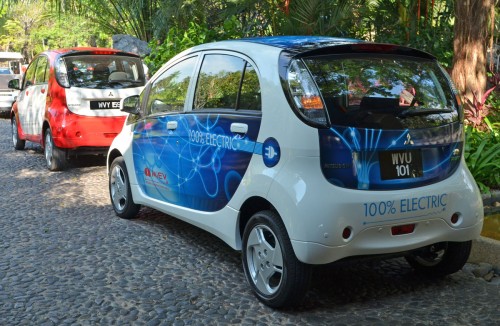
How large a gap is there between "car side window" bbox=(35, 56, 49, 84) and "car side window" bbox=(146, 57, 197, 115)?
174 inches

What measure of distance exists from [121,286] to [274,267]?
122 cm

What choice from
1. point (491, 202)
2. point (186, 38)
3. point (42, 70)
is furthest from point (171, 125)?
point (186, 38)

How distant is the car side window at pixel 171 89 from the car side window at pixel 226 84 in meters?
0.24

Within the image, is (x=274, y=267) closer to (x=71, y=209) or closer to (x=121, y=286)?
(x=121, y=286)

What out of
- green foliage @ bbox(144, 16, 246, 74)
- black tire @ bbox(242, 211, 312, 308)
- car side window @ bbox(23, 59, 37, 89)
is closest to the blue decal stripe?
black tire @ bbox(242, 211, 312, 308)

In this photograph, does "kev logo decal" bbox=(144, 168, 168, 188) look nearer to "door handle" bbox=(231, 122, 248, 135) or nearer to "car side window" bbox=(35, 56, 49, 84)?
"door handle" bbox=(231, 122, 248, 135)

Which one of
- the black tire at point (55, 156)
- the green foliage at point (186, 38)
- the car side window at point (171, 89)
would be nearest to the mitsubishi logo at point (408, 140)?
the car side window at point (171, 89)

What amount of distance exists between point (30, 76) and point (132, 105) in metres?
5.23

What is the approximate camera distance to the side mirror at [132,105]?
20.5 feet

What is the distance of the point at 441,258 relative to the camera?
466 cm

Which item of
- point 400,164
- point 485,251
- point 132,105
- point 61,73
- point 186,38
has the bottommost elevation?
point 485,251

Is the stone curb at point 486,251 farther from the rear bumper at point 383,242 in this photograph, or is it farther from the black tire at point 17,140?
the black tire at point 17,140

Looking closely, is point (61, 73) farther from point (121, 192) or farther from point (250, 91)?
point (250, 91)

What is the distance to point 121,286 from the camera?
4.61 metres
